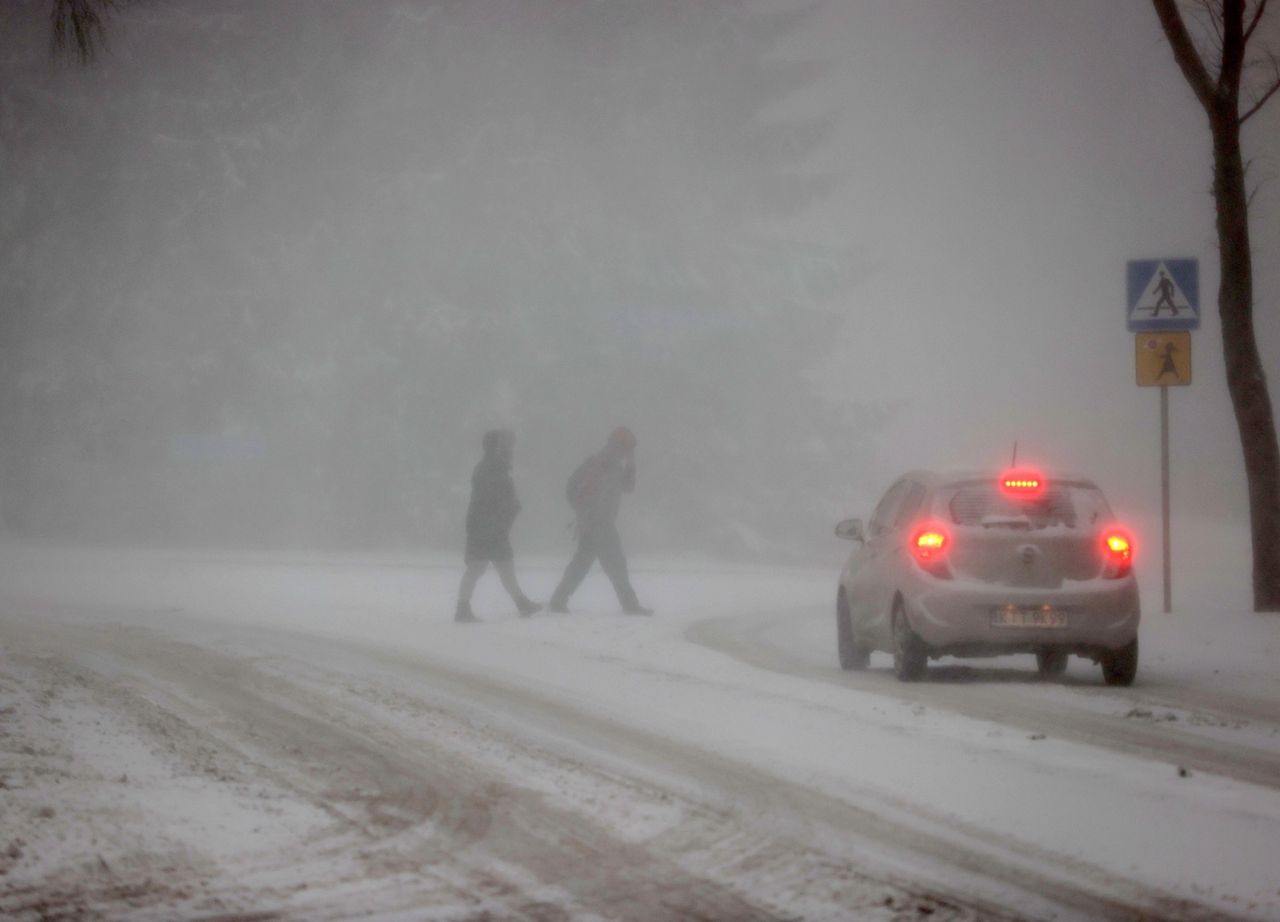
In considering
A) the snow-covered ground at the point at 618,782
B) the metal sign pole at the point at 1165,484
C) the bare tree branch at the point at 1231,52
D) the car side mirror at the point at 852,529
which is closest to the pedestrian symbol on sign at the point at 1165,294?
the metal sign pole at the point at 1165,484

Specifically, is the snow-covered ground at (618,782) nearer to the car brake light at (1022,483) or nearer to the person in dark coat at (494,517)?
the car brake light at (1022,483)

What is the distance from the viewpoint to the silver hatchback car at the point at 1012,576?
11906 mm

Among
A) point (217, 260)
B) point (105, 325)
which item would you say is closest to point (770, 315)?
point (217, 260)

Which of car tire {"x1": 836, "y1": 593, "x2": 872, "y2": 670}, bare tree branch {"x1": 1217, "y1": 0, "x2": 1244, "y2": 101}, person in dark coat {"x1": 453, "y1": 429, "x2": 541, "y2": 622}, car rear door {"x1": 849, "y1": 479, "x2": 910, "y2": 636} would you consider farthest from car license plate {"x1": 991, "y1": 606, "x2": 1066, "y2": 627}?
person in dark coat {"x1": 453, "y1": 429, "x2": 541, "y2": 622}

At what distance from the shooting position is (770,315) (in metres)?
39.6

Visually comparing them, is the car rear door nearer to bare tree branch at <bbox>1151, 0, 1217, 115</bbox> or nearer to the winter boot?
the winter boot

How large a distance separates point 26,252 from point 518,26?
43.1 feet

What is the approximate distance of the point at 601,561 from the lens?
64.0ft

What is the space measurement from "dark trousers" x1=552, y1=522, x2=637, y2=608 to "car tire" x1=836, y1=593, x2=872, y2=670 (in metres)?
5.58

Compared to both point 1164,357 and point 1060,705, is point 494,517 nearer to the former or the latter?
point 1164,357

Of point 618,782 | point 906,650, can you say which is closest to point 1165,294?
point 906,650

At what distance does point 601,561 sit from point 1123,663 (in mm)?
8369

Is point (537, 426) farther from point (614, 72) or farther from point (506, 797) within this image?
point (506, 797)

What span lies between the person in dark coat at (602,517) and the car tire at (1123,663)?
306 inches
